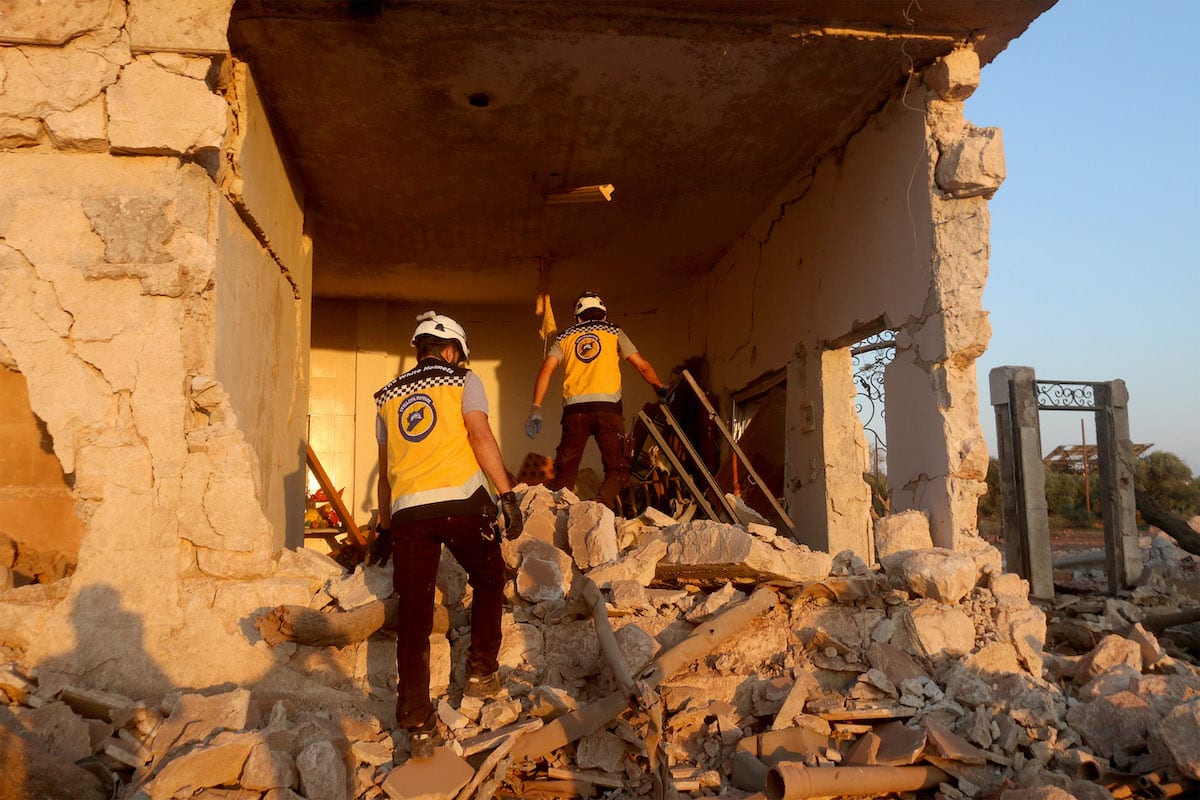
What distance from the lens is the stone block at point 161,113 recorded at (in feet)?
12.8

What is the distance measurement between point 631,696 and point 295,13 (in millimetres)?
3821

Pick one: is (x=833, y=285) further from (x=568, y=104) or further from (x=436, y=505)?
(x=436, y=505)

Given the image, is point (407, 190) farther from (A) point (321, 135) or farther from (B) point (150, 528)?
(B) point (150, 528)

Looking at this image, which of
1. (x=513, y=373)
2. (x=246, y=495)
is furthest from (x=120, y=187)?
(x=513, y=373)

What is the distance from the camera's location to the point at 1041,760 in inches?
143

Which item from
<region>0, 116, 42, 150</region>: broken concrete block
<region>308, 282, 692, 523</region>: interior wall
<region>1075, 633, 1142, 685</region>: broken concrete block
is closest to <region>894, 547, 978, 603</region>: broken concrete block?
<region>1075, 633, 1142, 685</region>: broken concrete block

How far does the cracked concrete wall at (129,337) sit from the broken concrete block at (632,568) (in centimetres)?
155

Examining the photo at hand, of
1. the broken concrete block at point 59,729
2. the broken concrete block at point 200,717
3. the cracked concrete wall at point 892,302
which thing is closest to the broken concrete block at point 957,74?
the cracked concrete wall at point 892,302

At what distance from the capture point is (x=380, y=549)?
4.27m

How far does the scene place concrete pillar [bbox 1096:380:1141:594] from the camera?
853 centimetres

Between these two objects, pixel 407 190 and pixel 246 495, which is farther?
→ pixel 407 190

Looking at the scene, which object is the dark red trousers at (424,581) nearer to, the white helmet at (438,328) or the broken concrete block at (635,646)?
the broken concrete block at (635,646)

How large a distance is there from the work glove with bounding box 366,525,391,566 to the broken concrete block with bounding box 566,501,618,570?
98cm

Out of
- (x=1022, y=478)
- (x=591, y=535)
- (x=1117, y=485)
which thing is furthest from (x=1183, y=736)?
(x=1117, y=485)
